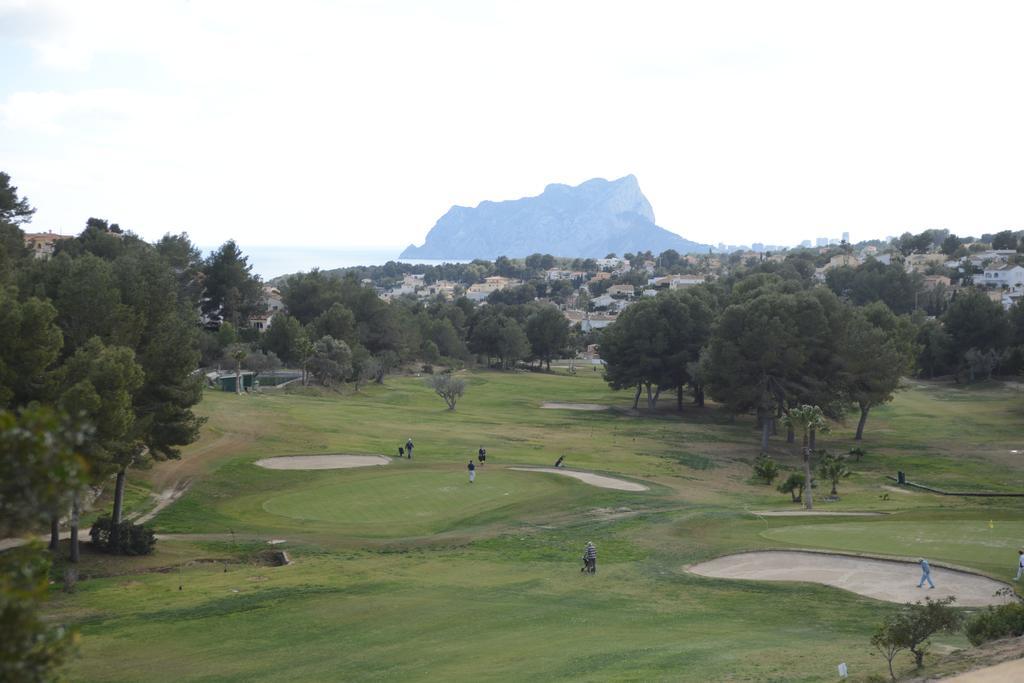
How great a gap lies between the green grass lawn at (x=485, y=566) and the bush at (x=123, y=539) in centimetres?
77

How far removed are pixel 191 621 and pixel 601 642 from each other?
11.3m

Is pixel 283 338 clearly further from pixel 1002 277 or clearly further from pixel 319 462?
pixel 1002 277

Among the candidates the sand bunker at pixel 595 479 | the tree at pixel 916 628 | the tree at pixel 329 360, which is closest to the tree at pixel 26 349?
the sand bunker at pixel 595 479

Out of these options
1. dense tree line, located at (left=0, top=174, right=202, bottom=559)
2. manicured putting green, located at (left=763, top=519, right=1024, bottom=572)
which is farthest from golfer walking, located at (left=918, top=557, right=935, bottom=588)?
dense tree line, located at (left=0, top=174, right=202, bottom=559)

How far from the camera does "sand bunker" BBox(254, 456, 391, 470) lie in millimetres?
48312

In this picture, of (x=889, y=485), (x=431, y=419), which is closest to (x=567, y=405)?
(x=431, y=419)

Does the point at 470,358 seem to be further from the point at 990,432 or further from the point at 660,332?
the point at 990,432

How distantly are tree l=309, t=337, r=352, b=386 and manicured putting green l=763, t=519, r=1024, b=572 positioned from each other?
62851mm

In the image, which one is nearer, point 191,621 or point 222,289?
point 191,621

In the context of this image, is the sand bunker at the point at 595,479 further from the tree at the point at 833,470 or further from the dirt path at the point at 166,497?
the dirt path at the point at 166,497

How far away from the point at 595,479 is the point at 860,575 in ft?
66.5

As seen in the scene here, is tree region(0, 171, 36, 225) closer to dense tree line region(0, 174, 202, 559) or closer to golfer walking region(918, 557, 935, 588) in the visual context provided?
dense tree line region(0, 174, 202, 559)

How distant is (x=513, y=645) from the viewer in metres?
22.7

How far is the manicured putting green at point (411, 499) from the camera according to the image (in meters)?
38.5
